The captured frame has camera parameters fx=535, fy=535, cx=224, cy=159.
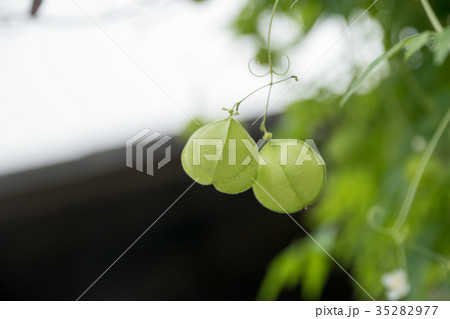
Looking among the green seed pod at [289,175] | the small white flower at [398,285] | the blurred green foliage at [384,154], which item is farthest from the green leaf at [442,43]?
the small white flower at [398,285]

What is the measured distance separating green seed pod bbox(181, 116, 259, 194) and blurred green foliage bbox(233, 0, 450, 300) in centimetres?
50

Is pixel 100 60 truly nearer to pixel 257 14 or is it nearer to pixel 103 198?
pixel 257 14

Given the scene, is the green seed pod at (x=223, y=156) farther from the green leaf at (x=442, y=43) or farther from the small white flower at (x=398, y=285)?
the small white flower at (x=398, y=285)

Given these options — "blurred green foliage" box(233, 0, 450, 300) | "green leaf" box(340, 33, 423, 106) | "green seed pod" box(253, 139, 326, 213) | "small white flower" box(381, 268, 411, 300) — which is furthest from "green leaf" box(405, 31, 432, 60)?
"small white flower" box(381, 268, 411, 300)

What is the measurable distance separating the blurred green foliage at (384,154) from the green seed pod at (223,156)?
502 mm

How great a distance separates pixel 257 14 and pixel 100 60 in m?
0.39

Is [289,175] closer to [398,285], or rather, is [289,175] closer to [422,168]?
[422,168]

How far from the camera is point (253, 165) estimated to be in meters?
0.45

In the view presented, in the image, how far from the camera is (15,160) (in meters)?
1.67

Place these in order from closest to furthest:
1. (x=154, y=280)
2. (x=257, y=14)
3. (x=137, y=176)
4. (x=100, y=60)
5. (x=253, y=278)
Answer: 1. (x=100, y=60)
2. (x=257, y=14)
3. (x=137, y=176)
4. (x=154, y=280)
5. (x=253, y=278)

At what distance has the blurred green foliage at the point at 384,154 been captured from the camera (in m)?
0.97

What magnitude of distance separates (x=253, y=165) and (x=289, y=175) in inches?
1.5

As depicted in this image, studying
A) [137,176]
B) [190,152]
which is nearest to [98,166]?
[137,176]

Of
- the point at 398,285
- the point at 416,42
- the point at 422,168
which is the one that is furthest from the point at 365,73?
the point at 398,285
